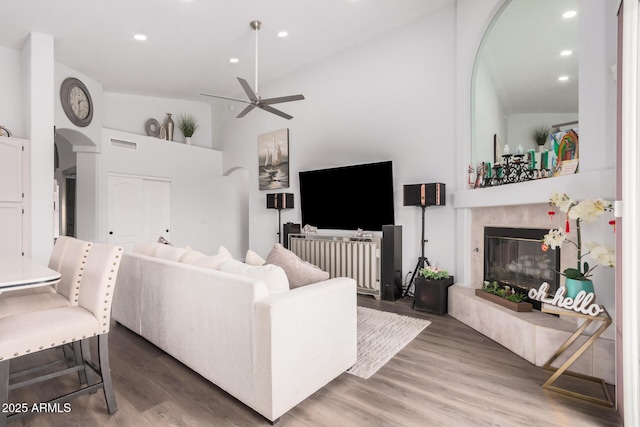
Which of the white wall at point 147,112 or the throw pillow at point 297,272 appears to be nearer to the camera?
the throw pillow at point 297,272

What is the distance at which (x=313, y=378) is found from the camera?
2.01 metres

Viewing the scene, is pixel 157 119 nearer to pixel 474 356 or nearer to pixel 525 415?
pixel 474 356

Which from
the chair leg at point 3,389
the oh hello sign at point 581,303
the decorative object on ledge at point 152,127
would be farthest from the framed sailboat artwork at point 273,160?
the chair leg at point 3,389

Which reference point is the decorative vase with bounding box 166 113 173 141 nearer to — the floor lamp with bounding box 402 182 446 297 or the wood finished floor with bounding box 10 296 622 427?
the floor lamp with bounding box 402 182 446 297

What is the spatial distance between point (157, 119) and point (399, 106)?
16.5ft

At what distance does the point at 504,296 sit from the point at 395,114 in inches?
109

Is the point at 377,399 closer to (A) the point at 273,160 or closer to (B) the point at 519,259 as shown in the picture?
(B) the point at 519,259

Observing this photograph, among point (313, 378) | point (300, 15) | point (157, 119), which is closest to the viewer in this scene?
point (313, 378)

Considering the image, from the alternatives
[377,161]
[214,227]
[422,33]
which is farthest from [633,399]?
[214,227]

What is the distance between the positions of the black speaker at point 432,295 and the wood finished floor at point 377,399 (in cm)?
105

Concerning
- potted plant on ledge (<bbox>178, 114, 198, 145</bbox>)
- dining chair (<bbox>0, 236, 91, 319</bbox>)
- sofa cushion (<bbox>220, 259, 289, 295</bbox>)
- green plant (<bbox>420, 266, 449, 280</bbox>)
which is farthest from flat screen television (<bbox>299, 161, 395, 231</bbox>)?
dining chair (<bbox>0, 236, 91, 319</bbox>)

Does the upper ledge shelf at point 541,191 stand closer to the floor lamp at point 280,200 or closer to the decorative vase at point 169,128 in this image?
the floor lamp at point 280,200

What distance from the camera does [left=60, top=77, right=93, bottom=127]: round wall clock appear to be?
5031 mm

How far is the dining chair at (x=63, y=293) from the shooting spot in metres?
2.15
